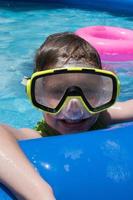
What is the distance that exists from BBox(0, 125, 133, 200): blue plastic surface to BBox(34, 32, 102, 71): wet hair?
1.50 feet

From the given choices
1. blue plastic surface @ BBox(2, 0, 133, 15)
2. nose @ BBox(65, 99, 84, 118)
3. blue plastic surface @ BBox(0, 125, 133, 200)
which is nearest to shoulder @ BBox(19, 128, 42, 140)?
nose @ BBox(65, 99, 84, 118)

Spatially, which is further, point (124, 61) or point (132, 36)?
point (132, 36)

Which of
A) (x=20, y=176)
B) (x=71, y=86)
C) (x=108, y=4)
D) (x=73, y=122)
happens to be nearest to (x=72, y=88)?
(x=71, y=86)

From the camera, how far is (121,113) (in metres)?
2.38

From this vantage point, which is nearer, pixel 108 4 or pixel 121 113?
pixel 121 113

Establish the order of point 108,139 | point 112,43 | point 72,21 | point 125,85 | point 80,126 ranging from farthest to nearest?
point 72,21, point 112,43, point 125,85, point 80,126, point 108,139

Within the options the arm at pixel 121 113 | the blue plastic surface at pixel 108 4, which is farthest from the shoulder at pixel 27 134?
the blue plastic surface at pixel 108 4

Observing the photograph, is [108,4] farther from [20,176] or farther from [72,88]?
[20,176]

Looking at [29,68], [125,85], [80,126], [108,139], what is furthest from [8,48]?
[108,139]

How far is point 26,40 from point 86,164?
4717mm

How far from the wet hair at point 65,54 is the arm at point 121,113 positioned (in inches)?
15.4

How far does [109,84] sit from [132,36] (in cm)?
384

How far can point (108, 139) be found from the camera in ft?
5.32

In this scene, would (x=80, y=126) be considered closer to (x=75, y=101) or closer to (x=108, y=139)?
(x=75, y=101)
